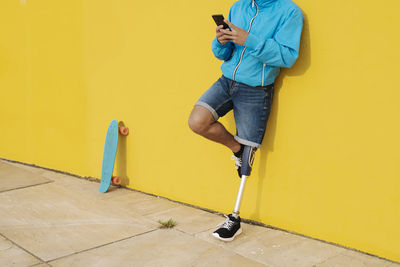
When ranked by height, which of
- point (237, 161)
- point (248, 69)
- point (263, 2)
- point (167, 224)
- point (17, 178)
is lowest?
point (17, 178)

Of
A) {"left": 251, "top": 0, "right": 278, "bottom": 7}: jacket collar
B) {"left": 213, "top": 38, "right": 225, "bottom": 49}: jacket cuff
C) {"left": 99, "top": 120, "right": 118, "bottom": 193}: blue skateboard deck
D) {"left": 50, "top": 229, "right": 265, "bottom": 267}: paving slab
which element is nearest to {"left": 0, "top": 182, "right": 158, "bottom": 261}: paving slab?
{"left": 50, "top": 229, "right": 265, "bottom": 267}: paving slab

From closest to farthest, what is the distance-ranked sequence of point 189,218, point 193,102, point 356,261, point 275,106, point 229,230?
point 356,261, point 229,230, point 275,106, point 189,218, point 193,102

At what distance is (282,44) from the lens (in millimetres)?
2727

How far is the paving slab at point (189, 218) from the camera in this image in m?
3.20

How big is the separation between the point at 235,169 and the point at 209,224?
1.55 ft

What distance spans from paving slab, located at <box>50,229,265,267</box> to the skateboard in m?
1.31

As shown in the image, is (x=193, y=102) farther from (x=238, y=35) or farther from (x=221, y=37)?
(x=238, y=35)

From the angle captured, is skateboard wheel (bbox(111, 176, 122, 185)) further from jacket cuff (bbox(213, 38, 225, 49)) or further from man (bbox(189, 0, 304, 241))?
jacket cuff (bbox(213, 38, 225, 49))

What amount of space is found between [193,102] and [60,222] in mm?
1427

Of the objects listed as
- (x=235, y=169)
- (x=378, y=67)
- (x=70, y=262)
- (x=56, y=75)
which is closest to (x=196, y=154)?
(x=235, y=169)

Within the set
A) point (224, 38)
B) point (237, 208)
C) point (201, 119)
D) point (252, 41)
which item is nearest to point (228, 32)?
point (224, 38)

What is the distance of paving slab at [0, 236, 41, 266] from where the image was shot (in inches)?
101

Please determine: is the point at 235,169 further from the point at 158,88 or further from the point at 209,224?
the point at 158,88

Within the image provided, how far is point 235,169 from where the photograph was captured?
3.38 metres
